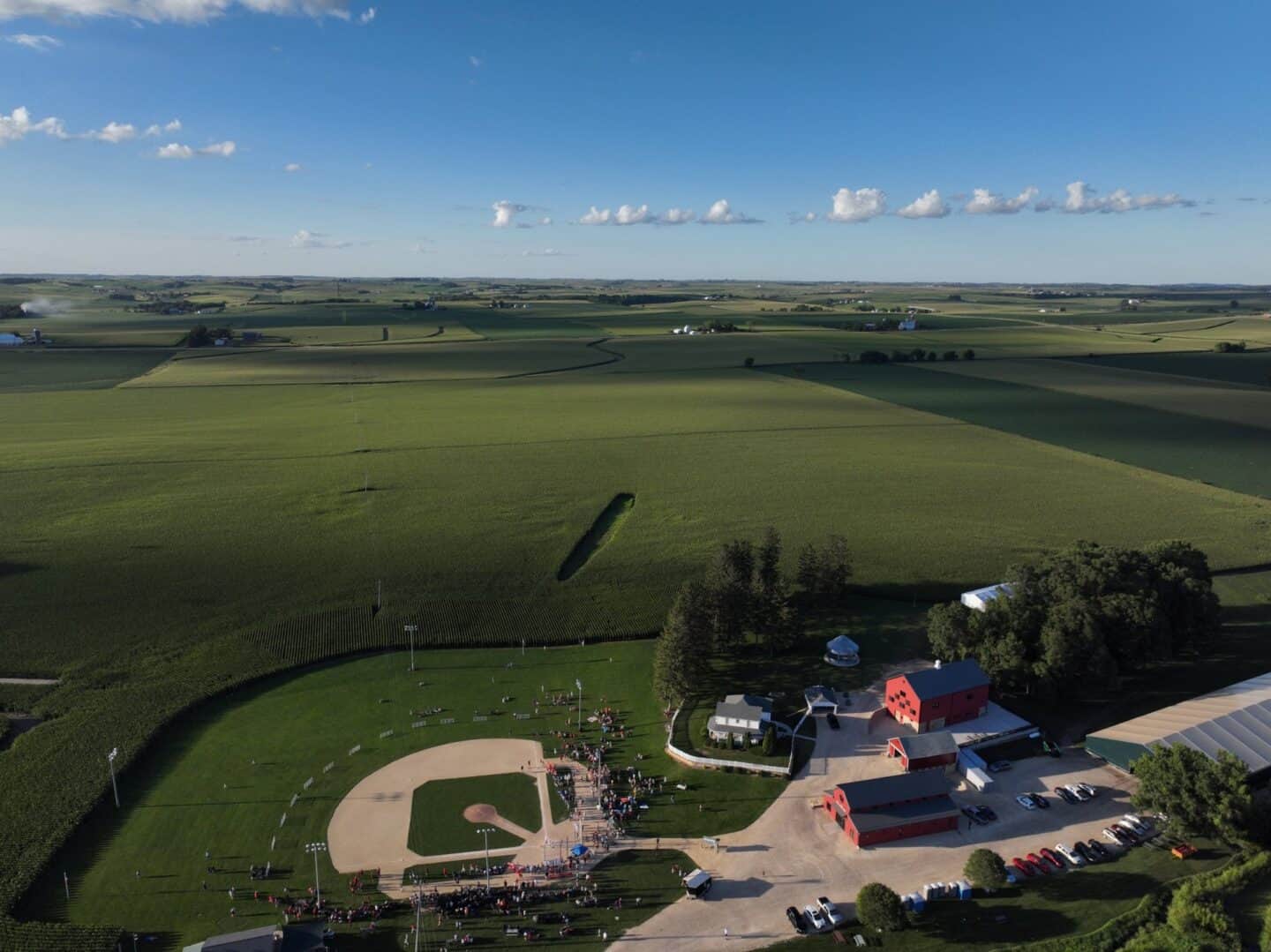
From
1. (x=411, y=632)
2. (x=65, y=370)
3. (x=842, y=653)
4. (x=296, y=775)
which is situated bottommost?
(x=296, y=775)

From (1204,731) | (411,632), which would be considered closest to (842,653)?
(1204,731)

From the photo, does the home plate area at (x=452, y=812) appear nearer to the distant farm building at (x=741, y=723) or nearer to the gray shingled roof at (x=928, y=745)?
the distant farm building at (x=741, y=723)

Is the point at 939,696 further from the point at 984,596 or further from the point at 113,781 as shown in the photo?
the point at 113,781


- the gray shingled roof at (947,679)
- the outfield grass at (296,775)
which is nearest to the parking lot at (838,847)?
the outfield grass at (296,775)

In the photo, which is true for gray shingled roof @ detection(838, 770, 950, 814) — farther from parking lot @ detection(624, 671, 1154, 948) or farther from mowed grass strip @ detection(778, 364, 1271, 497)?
mowed grass strip @ detection(778, 364, 1271, 497)

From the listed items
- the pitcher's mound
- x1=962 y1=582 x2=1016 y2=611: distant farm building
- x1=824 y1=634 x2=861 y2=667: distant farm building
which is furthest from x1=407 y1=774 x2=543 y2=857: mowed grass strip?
x1=962 y1=582 x2=1016 y2=611: distant farm building

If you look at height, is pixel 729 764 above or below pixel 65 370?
below

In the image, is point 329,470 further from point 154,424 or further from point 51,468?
point 154,424

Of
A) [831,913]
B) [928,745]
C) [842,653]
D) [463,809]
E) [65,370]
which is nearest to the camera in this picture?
[831,913]
